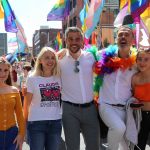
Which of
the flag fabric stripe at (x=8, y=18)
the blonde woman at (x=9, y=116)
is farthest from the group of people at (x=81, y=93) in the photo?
the flag fabric stripe at (x=8, y=18)

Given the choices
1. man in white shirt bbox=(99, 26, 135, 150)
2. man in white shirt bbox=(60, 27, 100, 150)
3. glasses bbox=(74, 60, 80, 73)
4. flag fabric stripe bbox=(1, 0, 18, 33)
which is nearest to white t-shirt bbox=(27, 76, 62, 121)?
man in white shirt bbox=(60, 27, 100, 150)

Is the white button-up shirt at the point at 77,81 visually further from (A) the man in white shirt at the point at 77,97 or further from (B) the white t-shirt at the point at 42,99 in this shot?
(B) the white t-shirt at the point at 42,99

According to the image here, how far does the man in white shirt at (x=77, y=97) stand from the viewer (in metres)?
4.78

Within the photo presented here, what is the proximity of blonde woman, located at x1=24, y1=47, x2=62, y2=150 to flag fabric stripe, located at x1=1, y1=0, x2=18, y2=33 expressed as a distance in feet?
20.6

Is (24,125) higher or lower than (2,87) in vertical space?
lower

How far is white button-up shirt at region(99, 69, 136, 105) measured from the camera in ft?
15.8

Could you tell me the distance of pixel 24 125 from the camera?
4.37m

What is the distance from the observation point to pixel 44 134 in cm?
461

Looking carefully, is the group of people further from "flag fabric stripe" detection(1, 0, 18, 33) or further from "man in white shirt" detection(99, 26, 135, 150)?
"flag fabric stripe" detection(1, 0, 18, 33)

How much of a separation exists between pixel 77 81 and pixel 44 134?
2.41 feet

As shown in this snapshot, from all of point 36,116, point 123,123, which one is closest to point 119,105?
point 123,123

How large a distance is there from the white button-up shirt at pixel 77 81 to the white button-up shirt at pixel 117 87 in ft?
0.60

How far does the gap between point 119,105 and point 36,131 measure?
1.03 metres

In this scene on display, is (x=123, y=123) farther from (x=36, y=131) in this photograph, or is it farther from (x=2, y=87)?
(x=2, y=87)
